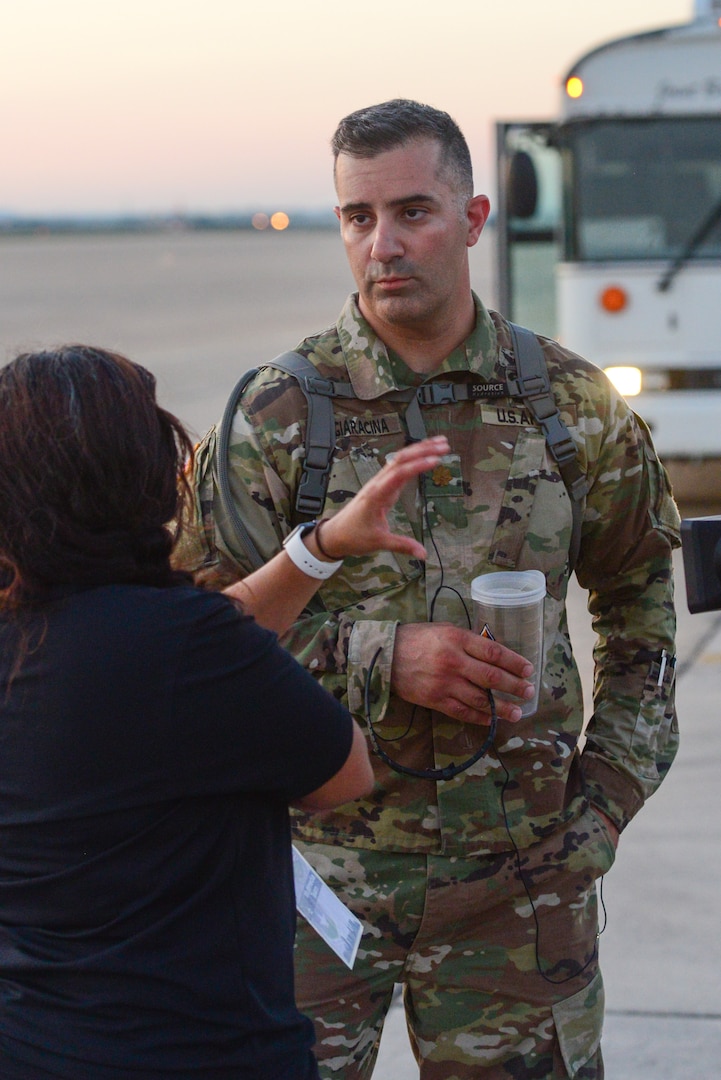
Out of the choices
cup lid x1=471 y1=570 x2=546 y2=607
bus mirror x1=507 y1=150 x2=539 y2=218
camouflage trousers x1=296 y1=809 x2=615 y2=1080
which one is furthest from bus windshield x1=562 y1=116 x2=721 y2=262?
camouflage trousers x1=296 y1=809 x2=615 y2=1080

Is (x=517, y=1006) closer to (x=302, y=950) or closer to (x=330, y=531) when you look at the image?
(x=302, y=950)

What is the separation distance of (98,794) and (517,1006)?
1.05 metres

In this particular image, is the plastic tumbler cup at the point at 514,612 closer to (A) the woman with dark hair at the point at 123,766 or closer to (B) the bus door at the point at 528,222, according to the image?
(A) the woman with dark hair at the point at 123,766

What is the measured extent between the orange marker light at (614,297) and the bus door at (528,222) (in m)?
0.48

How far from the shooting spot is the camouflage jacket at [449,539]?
90.5 inches

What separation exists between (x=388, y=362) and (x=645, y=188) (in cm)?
666

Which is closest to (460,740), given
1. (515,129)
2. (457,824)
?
(457,824)

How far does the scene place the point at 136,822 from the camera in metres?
1.58

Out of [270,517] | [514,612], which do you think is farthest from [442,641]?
[270,517]

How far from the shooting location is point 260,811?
1.65m

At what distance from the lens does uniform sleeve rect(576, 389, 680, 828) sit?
8.15ft

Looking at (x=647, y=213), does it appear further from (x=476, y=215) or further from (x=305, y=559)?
(x=305, y=559)

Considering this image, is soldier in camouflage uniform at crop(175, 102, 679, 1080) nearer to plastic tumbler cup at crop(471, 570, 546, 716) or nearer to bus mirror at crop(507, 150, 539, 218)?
plastic tumbler cup at crop(471, 570, 546, 716)

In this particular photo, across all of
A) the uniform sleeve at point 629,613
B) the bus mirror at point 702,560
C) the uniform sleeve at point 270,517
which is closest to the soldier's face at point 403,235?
the uniform sleeve at point 270,517
